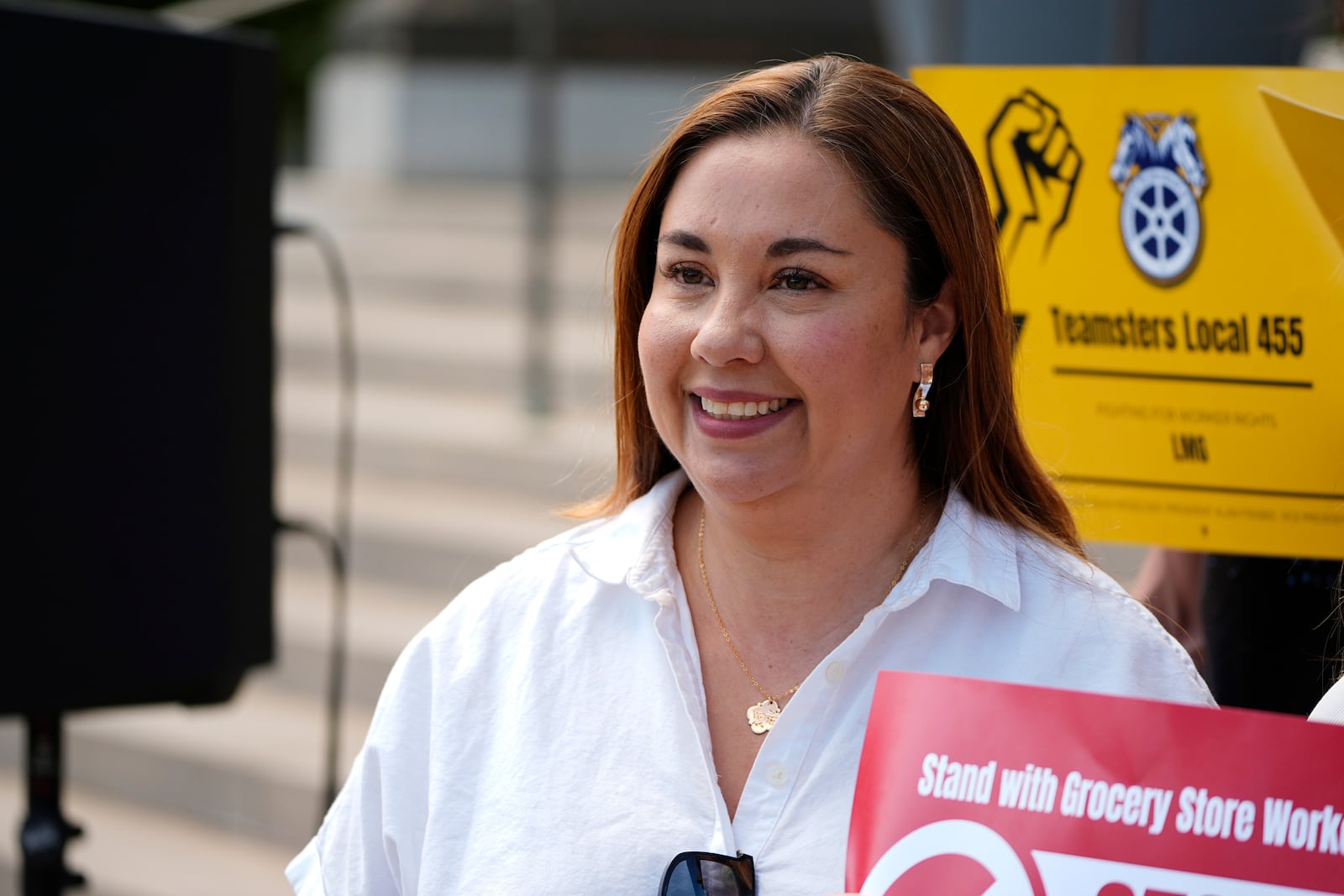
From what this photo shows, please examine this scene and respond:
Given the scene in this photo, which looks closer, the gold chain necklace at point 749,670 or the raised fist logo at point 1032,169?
the gold chain necklace at point 749,670

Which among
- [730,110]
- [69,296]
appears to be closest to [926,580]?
[730,110]

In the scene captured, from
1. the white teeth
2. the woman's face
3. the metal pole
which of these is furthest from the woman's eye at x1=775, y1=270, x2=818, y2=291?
the metal pole

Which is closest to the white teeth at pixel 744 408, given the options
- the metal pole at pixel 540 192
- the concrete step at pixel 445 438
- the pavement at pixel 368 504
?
the pavement at pixel 368 504

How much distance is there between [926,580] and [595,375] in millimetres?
3512

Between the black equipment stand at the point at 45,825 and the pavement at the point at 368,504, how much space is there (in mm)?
676

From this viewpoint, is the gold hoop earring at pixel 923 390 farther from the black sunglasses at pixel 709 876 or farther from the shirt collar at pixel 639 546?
the black sunglasses at pixel 709 876

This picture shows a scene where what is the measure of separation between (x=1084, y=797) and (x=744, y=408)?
0.51 metres

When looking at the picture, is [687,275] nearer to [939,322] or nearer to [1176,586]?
[939,322]

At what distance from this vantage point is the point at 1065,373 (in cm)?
172

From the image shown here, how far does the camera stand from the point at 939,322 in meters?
1.53

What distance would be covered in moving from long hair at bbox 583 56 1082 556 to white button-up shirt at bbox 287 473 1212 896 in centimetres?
8

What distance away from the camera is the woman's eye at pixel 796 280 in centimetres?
141

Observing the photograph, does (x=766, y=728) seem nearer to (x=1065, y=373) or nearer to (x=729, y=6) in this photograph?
(x=1065, y=373)

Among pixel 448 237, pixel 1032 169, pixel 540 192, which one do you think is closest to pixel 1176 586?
pixel 1032 169
